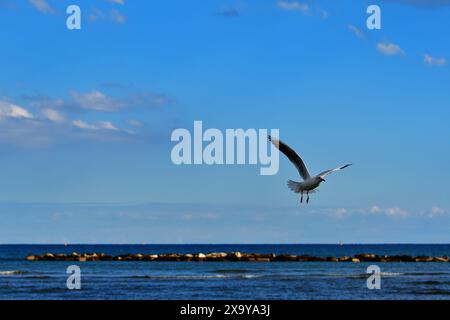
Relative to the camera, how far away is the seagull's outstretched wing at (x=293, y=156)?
A: 939 inches

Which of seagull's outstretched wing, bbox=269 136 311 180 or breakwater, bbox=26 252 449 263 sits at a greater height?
seagull's outstretched wing, bbox=269 136 311 180

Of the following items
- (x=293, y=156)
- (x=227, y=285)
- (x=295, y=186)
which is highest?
(x=293, y=156)

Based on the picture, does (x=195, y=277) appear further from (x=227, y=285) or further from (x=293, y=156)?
(x=293, y=156)

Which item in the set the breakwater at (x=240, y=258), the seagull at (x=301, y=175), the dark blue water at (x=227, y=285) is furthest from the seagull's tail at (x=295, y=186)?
the breakwater at (x=240, y=258)

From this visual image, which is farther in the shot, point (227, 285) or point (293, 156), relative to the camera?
point (227, 285)

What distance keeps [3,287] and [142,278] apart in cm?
1106

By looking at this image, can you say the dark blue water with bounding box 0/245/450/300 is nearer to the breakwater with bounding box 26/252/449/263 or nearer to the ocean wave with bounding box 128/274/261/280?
the ocean wave with bounding box 128/274/261/280

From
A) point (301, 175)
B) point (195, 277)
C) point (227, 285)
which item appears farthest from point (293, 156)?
point (195, 277)

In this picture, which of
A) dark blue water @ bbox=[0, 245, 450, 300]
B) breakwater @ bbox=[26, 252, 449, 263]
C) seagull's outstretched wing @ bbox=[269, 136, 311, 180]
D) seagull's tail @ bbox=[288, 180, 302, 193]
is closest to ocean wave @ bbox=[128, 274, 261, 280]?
dark blue water @ bbox=[0, 245, 450, 300]

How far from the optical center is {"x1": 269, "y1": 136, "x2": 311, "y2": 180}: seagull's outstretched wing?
78.2ft

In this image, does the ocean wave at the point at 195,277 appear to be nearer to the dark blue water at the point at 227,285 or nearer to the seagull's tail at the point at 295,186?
the dark blue water at the point at 227,285

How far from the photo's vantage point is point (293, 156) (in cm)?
2433
